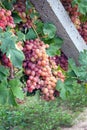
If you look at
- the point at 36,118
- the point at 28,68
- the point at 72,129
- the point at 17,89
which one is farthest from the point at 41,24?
the point at 36,118

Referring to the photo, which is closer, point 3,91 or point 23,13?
point 3,91

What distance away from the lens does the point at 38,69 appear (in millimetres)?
1252

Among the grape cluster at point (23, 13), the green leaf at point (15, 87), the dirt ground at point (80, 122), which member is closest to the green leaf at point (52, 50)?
the grape cluster at point (23, 13)

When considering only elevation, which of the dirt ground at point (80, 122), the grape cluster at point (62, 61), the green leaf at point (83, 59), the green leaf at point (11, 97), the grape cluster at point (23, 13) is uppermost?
the grape cluster at point (23, 13)

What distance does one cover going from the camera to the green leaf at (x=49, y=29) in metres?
1.32

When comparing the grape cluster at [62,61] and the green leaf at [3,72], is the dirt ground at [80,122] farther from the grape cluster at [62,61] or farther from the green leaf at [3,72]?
the green leaf at [3,72]

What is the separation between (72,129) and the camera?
213 inches

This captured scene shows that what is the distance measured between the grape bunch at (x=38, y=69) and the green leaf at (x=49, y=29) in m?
0.06

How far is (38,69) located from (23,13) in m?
0.22

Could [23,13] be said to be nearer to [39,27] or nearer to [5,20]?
[39,27]

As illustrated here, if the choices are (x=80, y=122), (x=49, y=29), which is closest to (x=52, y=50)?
(x=49, y=29)

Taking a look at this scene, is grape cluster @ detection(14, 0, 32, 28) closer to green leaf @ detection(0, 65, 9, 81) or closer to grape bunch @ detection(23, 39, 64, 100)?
grape bunch @ detection(23, 39, 64, 100)

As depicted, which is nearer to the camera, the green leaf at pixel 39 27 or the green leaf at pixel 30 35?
the green leaf at pixel 30 35

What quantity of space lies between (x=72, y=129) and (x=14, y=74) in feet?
14.4
